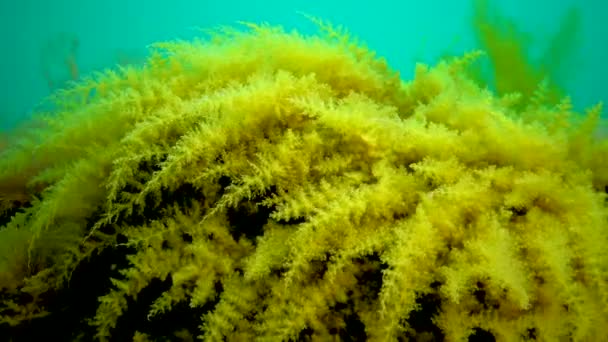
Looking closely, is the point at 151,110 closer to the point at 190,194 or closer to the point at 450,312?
the point at 190,194

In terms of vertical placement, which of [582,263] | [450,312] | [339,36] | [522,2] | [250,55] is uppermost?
[522,2]

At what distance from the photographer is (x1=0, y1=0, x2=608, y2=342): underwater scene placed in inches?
57.4

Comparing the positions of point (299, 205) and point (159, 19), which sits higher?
point (159, 19)

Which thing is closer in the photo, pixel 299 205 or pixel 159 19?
pixel 299 205

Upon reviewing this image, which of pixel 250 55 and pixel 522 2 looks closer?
pixel 250 55

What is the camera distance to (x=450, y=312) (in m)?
1.46

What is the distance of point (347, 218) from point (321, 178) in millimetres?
257

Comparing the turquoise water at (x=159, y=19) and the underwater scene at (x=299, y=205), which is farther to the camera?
the turquoise water at (x=159, y=19)

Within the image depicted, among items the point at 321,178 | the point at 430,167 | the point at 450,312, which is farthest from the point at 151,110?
the point at 450,312

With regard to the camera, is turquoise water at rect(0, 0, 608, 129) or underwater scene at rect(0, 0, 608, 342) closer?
underwater scene at rect(0, 0, 608, 342)

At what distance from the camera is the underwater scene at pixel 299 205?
146 centimetres

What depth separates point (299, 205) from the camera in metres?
1.52

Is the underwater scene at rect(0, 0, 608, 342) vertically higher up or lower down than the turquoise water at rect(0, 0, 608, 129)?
lower down

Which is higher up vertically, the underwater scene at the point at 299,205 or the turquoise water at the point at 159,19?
the turquoise water at the point at 159,19
